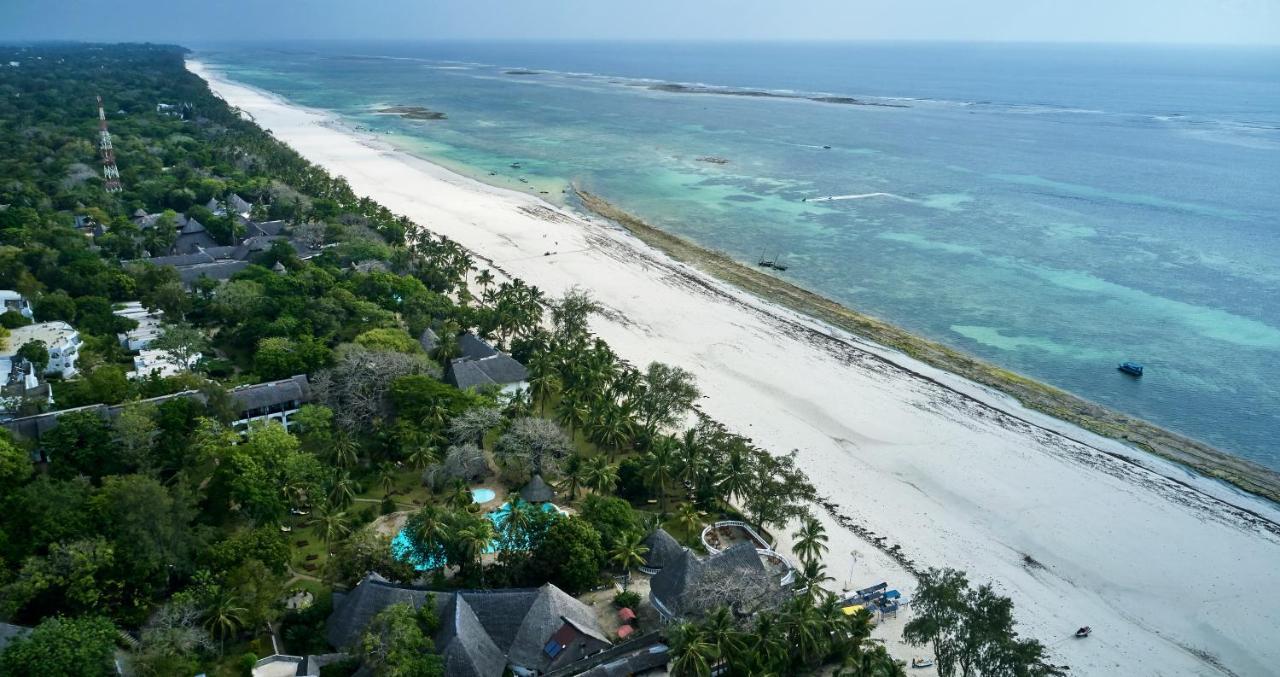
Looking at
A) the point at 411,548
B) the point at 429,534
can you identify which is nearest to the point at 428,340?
the point at 411,548

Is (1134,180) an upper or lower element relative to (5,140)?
upper

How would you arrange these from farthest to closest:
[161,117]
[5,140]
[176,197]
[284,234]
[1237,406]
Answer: [161,117]
[5,140]
[176,197]
[284,234]
[1237,406]

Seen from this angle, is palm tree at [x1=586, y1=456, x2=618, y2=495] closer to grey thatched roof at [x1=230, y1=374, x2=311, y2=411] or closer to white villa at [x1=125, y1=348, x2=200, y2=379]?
→ grey thatched roof at [x1=230, y1=374, x2=311, y2=411]

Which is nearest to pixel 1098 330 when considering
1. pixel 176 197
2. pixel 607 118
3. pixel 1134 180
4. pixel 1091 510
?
pixel 1091 510

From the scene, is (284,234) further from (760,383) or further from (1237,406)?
(1237,406)

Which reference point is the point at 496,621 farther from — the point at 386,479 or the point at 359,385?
the point at 359,385

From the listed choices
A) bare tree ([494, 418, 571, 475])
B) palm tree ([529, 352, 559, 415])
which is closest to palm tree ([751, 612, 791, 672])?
bare tree ([494, 418, 571, 475])
